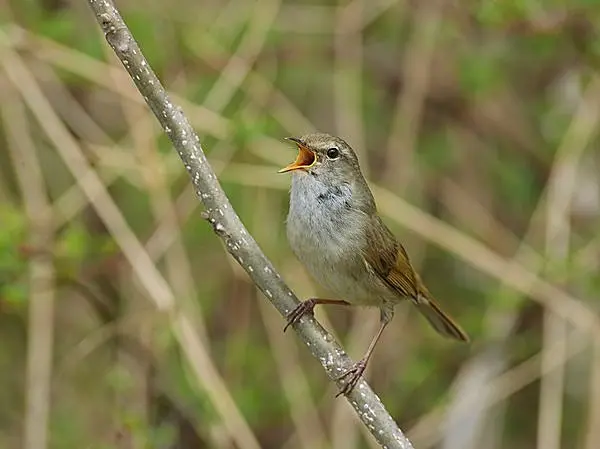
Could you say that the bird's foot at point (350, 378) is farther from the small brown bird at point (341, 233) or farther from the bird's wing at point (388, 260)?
the bird's wing at point (388, 260)

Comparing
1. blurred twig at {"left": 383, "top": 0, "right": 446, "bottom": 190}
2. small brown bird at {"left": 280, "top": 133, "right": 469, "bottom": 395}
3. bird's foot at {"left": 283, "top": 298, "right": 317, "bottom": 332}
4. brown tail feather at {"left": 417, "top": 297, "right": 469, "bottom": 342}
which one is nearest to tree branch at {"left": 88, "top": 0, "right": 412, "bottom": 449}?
bird's foot at {"left": 283, "top": 298, "right": 317, "bottom": 332}

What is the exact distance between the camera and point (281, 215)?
5336mm

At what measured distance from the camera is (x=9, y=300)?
12.9 feet

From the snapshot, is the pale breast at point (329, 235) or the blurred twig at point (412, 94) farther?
the blurred twig at point (412, 94)

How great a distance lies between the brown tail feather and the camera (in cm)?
414

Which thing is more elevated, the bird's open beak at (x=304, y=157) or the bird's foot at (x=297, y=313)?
the bird's open beak at (x=304, y=157)

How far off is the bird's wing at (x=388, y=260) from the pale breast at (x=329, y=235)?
1.9 inches

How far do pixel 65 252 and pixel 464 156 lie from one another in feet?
8.77

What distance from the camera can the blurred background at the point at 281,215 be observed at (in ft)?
14.7

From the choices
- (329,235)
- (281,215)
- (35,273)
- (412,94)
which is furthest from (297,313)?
(412,94)

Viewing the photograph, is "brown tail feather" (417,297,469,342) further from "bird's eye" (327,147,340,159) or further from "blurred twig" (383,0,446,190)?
"blurred twig" (383,0,446,190)

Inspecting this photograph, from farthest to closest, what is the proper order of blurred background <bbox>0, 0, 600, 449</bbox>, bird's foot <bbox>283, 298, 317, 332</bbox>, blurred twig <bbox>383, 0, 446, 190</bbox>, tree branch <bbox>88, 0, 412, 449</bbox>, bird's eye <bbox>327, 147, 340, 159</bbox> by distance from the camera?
blurred twig <bbox>383, 0, 446, 190</bbox> → blurred background <bbox>0, 0, 600, 449</bbox> → bird's eye <bbox>327, 147, 340, 159</bbox> → bird's foot <bbox>283, 298, 317, 332</bbox> → tree branch <bbox>88, 0, 412, 449</bbox>

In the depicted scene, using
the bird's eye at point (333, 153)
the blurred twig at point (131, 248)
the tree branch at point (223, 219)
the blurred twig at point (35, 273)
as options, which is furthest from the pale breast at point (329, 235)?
the blurred twig at point (35, 273)

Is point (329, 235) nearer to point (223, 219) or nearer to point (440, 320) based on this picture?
point (223, 219)
